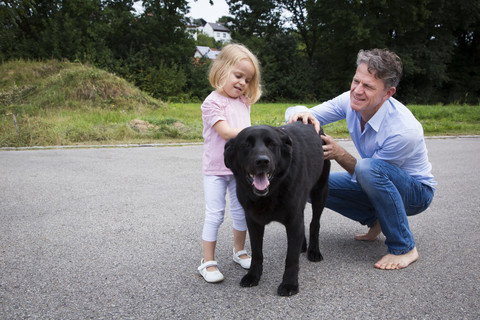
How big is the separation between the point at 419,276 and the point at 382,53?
1963 mm

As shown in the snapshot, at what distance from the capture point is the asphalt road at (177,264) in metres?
2.60

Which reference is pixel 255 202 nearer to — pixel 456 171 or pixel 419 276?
pixel 419 276

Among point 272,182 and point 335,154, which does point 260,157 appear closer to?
point 272,182

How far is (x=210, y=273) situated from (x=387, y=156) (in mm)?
1907

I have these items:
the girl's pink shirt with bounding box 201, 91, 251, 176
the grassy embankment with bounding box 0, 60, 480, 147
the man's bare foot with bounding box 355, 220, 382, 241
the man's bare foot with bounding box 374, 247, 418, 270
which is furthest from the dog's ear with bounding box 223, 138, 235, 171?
the grassy embankment with bounding box 0, 60, 480, 147

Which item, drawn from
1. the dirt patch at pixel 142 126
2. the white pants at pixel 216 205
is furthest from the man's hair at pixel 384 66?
the dirt patch at pixel 142 126

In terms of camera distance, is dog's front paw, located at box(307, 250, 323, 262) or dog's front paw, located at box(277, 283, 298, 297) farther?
dog's front paw, located at box(307, 250, 323, 262)

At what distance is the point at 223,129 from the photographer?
3.10 meters

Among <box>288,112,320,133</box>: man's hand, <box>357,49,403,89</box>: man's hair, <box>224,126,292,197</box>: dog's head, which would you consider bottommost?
<box>224,126,292,197</box>: dog's head

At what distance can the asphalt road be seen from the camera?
2.60 m

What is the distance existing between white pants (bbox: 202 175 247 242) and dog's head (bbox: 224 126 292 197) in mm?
394

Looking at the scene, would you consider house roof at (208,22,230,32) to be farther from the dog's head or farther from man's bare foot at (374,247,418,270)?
the dog's head

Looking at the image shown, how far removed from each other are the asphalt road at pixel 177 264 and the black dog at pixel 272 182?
0.73 ft

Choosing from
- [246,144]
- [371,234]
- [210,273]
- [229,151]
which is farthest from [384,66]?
[210,273]
